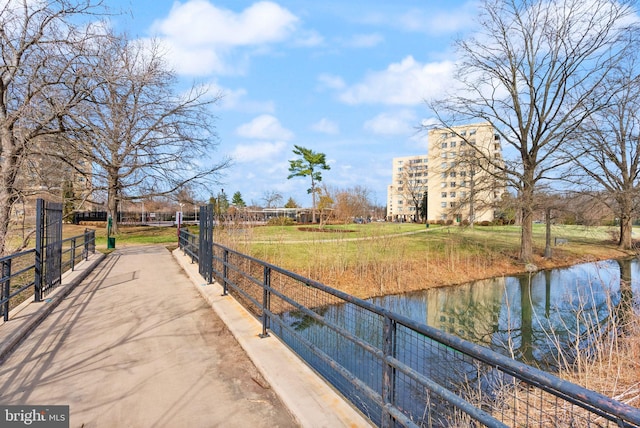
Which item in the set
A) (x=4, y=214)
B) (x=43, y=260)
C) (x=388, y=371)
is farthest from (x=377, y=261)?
(x=4, y=214)

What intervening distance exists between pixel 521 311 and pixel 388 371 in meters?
11.5

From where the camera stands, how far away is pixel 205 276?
30.6 ft

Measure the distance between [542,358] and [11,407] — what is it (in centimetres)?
895

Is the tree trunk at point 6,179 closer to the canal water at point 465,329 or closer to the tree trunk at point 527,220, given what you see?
the canal water at point 465,329

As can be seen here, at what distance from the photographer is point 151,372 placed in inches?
158

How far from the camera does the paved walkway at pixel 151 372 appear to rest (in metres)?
3.12

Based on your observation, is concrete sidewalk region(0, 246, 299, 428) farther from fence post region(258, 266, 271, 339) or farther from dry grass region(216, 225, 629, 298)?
dry grass region(216, 225, 629, 298)

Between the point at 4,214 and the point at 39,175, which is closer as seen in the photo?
the point at 4,214

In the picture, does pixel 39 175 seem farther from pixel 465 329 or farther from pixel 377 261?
pixel 465 329

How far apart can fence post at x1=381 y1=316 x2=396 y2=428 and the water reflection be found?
564 cm

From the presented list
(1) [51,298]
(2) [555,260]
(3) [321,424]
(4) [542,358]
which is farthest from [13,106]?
(2) [555,260]

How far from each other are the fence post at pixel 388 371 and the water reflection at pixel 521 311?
5.64m

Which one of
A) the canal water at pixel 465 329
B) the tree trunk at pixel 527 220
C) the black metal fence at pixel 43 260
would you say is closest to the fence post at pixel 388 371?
the canal water at pixel 465 329

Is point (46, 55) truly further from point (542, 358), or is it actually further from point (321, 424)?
point (542, 358)
